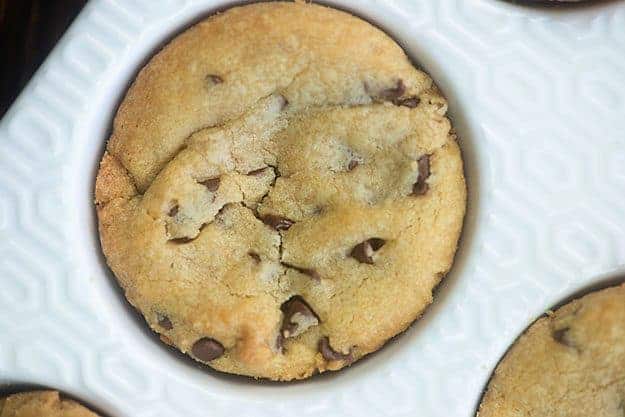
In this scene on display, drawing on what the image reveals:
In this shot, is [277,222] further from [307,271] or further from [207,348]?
[207,348]

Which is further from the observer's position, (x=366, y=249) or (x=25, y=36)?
(x=25, y=36)

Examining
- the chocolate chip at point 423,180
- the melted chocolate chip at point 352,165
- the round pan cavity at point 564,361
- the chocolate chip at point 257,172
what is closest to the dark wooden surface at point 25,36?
the chocolate chip at point 257,172

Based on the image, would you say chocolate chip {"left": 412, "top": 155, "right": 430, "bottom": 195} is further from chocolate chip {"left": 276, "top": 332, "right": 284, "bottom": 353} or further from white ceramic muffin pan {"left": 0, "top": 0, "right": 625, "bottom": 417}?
chocolate chip {"left": 276, "top": 332, "right": 284, "bottom": 353}

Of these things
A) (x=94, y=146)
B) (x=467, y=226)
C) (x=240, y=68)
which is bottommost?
(x=467, y=226)

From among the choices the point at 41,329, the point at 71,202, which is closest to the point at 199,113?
the point at 71,202

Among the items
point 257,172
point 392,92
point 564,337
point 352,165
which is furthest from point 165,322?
point 564,337

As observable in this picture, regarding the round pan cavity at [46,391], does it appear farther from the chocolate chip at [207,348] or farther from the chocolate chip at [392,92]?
the chocolate chip at [392,92]

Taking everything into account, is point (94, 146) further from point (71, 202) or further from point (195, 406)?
point (195, 406)
